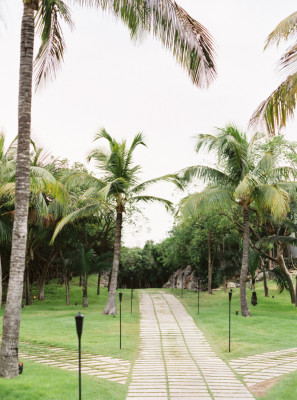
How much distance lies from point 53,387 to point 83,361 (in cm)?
317

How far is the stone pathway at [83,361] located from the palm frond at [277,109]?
608cm

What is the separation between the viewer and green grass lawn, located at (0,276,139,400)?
7102 mm

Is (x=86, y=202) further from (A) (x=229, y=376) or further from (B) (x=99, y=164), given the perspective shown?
(A) (x=229, y=376)

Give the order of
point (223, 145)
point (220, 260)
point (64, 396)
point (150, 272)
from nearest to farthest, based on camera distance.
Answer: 1. point (64, 396)
2. point (223, 145)
3. point (220, 260)
4. point (150, 272)

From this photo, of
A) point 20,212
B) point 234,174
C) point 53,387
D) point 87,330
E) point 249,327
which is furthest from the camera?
point 234,174

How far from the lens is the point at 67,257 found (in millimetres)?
25578

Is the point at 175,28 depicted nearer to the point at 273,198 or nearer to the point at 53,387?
the point at 53,387

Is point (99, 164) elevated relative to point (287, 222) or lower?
elevated

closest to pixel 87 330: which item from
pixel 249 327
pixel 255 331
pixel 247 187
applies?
pixel 255 331

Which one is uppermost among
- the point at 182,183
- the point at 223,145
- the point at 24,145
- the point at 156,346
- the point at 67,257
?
the point at 223,145

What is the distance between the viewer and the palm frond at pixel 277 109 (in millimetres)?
8820

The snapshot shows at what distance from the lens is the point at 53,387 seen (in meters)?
7.33

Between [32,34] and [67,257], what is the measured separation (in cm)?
1832

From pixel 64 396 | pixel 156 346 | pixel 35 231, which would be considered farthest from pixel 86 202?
pixel 64 396
